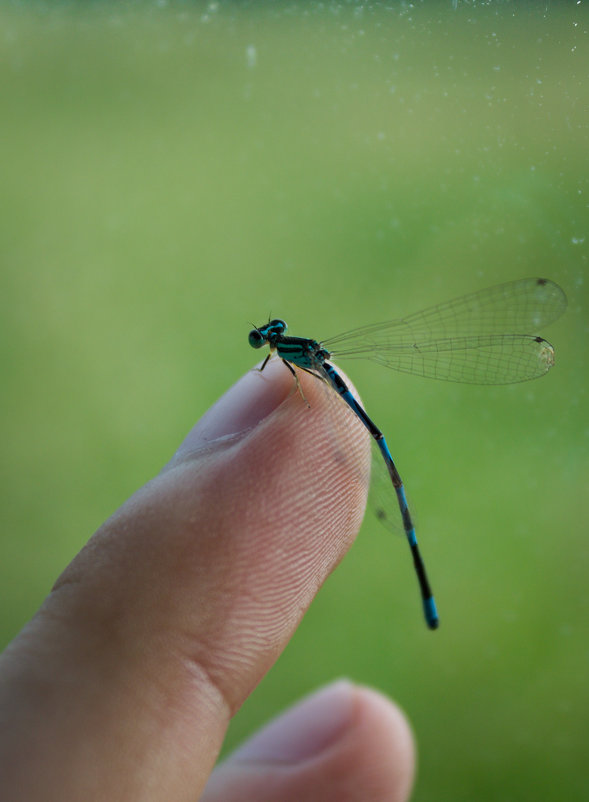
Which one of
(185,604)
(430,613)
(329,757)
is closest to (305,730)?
(329,757)

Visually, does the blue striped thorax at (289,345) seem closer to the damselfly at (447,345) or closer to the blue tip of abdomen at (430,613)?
the damselfly at (447,345)

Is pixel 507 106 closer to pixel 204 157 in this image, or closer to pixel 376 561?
pixel 204 157

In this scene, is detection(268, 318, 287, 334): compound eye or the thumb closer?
the thumb

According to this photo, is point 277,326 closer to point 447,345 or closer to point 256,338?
point 256,338

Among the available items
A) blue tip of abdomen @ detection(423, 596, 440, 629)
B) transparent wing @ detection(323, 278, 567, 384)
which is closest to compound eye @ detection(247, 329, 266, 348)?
transparent wing @ detection(323, 278, 567, 384)

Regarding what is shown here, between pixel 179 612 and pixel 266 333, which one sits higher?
pixel 266 333

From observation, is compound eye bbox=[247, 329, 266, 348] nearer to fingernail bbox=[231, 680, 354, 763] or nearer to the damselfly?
the damselfly
